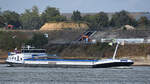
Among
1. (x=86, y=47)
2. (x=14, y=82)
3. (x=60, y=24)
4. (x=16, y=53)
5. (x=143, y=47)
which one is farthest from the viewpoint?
(x=60, y=24)

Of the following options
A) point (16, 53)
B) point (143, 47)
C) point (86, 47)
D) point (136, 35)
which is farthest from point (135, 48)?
point (16, 53)

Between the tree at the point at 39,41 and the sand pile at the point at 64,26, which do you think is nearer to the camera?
the tree at the point at 39,41

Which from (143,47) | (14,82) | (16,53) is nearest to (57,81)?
(14,82)

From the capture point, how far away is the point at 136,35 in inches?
5669

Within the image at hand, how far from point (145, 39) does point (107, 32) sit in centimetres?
1974

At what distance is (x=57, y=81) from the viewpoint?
65.4 metres

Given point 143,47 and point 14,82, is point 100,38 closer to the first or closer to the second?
point 143,47

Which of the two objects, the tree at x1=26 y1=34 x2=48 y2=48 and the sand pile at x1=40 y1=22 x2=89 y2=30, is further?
the sand pile at x1=40 y1=22 x2=89 y2=30

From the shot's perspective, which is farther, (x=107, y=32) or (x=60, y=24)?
(x=60, y=24)

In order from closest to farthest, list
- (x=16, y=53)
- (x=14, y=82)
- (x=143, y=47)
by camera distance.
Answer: (x=14, y=82) → (x=16, y=53) → (x=143, y=47)

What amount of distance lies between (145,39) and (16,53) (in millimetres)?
44911

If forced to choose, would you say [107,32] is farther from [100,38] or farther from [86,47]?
[86,47]

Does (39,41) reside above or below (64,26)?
below

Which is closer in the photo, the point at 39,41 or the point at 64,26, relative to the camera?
the point at 39,41
